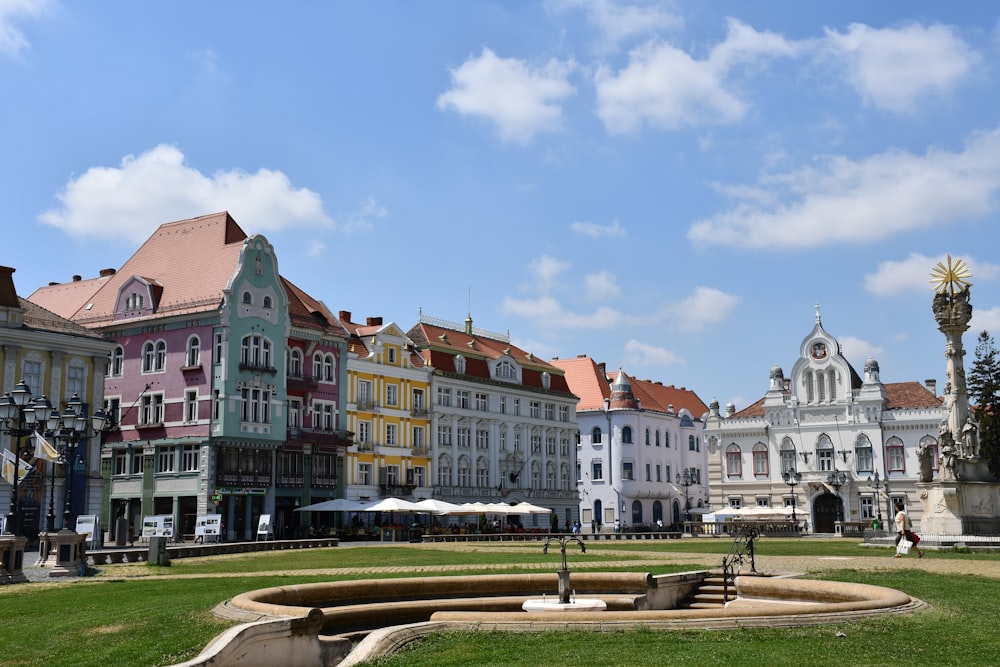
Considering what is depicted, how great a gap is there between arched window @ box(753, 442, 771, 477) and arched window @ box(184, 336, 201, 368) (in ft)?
151

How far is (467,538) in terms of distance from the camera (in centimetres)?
5622

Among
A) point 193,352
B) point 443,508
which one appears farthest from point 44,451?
point 443,508

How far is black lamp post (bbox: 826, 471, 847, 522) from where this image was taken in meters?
80.1

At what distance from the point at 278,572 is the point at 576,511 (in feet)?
205

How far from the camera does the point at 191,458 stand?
2345 inches

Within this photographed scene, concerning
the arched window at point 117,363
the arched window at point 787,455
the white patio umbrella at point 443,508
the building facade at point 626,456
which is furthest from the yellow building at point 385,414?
the arched window at point 787,455

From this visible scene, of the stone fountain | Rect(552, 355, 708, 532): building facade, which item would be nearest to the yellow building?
Rect(552, 355, 708, 532): building facade

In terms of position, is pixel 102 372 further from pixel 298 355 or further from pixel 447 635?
pixel 447 635

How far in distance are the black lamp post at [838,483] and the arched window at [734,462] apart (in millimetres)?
7628

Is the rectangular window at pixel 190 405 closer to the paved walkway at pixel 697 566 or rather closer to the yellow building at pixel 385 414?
the yellow building at pixel 385 414

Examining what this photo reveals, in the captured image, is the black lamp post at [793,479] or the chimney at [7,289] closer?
the chimney at [7,289]

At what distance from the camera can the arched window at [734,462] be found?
86188 millimetres

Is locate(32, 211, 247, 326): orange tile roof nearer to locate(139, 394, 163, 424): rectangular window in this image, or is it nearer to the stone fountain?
locate(139, 394, 163, 424): rectangular window

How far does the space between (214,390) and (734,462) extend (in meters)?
44.8
